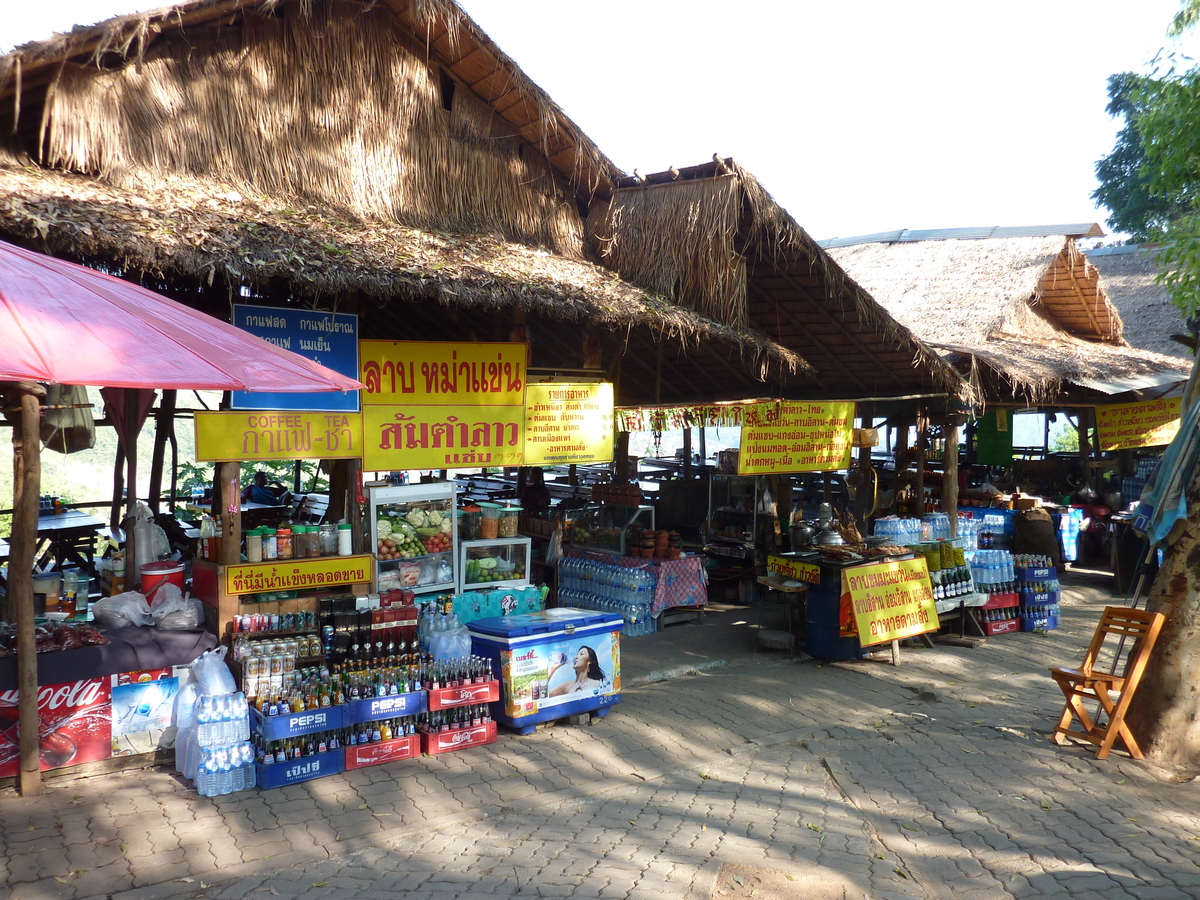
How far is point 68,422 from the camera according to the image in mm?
7449

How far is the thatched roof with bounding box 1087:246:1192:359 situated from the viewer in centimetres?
1677

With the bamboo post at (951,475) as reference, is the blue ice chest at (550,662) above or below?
below

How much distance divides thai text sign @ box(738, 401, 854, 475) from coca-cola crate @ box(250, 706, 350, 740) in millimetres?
4712

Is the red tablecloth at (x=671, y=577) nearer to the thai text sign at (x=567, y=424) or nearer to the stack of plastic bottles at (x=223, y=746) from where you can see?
the thai text sign at (x=567, y=424)

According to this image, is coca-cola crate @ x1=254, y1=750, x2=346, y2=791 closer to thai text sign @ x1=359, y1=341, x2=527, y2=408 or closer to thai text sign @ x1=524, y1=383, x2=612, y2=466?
thai text sign @ x1=359, y1=341, x2=527, y2=408

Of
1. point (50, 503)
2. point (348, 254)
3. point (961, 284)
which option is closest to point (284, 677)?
point (348, 254)

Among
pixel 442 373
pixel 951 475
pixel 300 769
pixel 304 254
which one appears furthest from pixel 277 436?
pixel 951 475

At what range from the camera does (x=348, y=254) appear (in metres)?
6.14

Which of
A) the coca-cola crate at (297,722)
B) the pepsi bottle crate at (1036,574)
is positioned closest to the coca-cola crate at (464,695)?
the coca-cola crate at (297,722)

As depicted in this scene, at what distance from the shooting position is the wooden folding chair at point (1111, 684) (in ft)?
19.3

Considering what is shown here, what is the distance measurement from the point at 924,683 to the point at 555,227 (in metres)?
5.52

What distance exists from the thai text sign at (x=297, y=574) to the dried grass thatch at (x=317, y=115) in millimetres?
2869

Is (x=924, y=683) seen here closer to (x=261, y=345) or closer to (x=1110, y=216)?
(x=261, y=345)

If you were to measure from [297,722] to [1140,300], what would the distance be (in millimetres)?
19134
